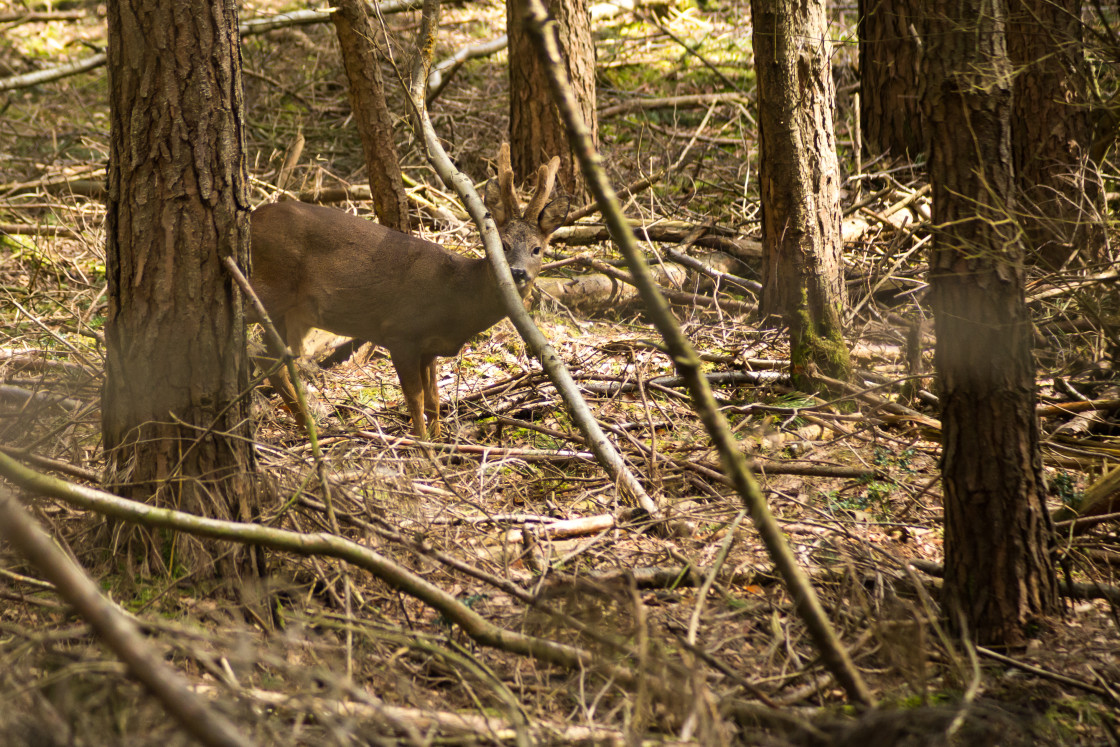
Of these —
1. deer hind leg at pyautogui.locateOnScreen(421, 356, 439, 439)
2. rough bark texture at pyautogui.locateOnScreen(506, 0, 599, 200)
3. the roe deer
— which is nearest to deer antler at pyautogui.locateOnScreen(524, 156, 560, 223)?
the roe deer

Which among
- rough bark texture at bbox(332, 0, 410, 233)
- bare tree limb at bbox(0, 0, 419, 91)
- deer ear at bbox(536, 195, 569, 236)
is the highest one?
bare tree limb at bbox(0, 0, 419, 91)

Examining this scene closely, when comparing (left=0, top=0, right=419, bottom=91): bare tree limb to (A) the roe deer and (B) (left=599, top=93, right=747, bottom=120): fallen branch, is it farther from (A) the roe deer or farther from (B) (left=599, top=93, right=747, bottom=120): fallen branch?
(A) the roe deer

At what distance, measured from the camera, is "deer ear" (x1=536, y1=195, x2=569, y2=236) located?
5.88 m

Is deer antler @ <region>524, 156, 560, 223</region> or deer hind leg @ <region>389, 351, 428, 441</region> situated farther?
deer antler @ <region>524, 156, 560, 223</region>

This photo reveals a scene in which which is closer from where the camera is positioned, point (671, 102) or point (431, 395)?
point (431, 395)

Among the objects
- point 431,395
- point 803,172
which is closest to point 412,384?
point 431,395

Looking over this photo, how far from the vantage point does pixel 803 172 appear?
5578 mm

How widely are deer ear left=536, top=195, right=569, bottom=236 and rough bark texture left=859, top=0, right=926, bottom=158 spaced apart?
4.46 meters

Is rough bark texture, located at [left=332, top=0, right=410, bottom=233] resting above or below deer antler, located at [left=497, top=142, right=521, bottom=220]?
above

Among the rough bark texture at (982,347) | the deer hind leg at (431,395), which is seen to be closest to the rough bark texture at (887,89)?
the deer hind leg at (431,395)

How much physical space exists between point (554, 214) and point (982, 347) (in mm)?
3504

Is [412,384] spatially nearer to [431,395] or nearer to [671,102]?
[431,395]

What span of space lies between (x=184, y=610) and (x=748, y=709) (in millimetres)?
1888

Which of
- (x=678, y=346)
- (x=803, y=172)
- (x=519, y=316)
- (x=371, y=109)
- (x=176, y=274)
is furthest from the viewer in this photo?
(x=371, y=109)
